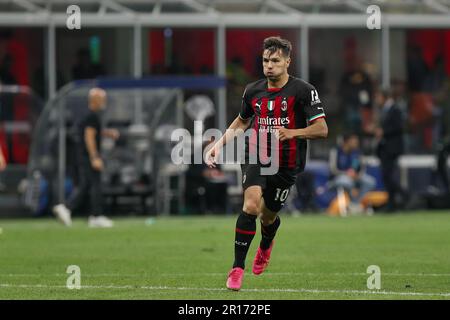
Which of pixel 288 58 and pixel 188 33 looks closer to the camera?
pixel 288 58

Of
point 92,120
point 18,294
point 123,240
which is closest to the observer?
point 18,294

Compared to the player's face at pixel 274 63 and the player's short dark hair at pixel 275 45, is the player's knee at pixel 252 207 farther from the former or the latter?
the player's short dark hair at pixel 275 45

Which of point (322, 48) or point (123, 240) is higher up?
point (322, 48)

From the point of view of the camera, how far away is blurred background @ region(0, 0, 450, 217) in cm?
2817

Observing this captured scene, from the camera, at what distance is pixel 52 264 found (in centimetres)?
1530

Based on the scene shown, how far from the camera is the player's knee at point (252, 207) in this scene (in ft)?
39.3

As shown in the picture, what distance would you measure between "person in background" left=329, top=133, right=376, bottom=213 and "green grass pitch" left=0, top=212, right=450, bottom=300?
2278 millimetres

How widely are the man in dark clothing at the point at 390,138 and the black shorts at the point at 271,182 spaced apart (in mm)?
14595

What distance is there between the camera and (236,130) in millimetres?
12719

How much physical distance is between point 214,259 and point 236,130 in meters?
3.59

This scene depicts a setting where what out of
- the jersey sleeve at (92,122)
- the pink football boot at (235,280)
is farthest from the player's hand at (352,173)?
the pink football boot at (235,280)

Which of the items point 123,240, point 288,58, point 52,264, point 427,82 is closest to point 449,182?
point 427,82
